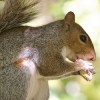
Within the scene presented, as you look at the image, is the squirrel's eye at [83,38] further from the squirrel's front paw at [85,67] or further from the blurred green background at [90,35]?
the blurred green background at [90,35]

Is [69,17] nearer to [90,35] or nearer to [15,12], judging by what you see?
[15,12]

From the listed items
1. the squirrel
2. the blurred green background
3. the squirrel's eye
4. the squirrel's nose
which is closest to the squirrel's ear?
the squirrel

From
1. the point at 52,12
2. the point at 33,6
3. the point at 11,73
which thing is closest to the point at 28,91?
the point at 11,73

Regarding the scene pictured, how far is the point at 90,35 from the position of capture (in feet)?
9.44

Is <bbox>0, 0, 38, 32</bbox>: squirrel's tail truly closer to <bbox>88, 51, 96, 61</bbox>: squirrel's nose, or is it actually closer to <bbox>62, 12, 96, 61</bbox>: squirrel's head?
<bbox>62, 12, 96, 61</bbox>: squirrel's head

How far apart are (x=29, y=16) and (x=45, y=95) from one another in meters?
0.41

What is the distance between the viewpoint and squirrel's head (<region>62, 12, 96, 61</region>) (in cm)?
212

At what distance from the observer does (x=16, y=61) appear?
1.95 meters

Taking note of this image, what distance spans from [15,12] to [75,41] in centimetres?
35

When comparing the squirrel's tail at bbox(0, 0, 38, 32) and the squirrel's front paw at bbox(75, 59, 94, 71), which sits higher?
the squirrel's tail at bbox(0, 0, 38, 32)

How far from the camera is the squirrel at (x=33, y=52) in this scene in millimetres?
1908

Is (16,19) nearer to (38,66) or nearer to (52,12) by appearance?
(38,66)

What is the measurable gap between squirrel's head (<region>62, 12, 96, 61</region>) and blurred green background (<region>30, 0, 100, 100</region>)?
0.66 meters

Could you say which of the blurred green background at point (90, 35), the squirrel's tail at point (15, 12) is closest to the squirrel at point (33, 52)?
the squirrel's tail at point (15, 12)
